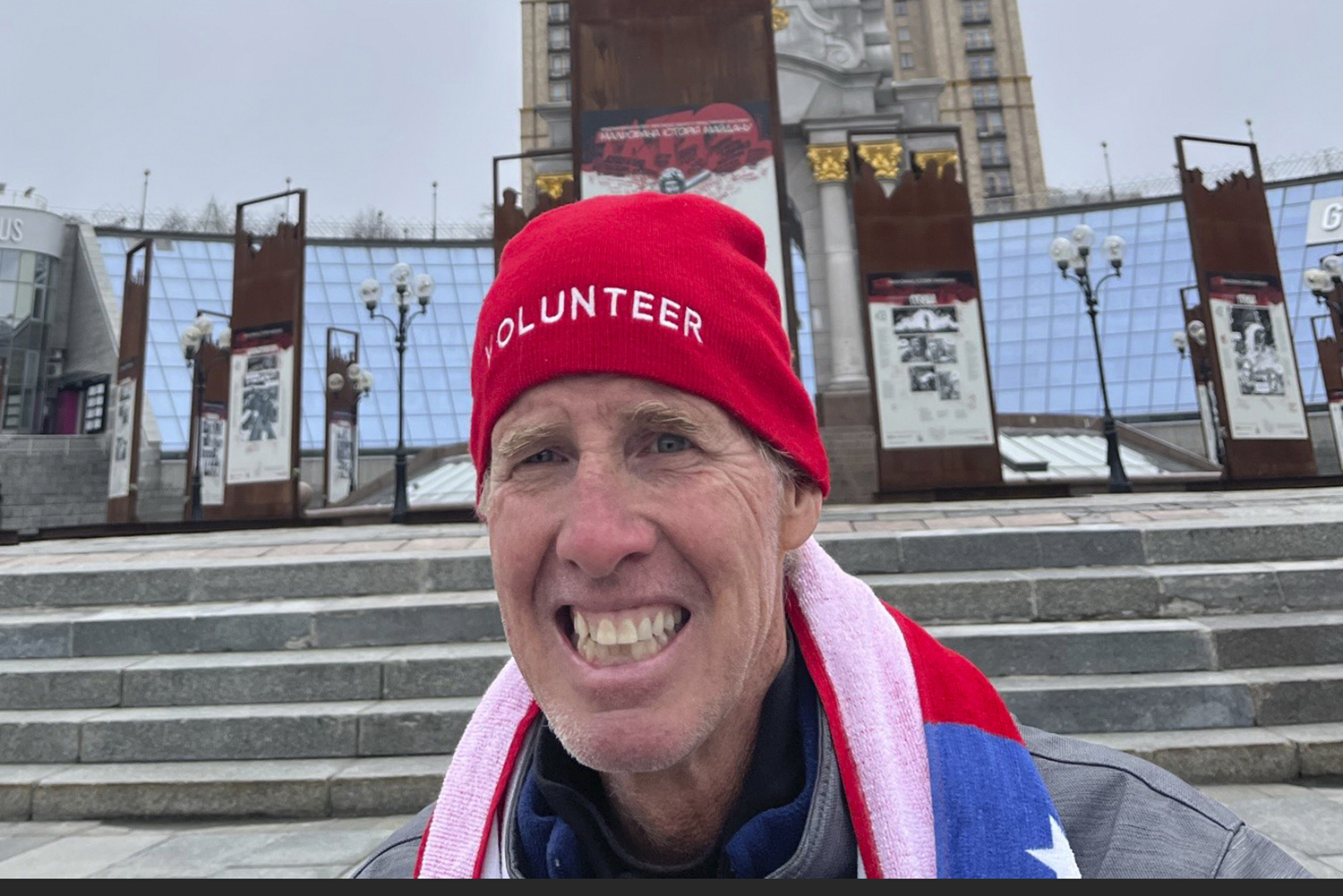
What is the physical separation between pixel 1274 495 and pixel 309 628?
886 cm

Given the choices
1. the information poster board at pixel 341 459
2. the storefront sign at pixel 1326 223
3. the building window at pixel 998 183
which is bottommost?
the information poster board at pixel 341 459

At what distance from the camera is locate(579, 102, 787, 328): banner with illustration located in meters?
8.55

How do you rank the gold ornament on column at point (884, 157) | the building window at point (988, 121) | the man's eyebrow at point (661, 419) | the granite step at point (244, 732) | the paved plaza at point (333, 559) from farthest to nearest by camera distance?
the building window at point (988, 121) → the gold ornament on column at point (884, 157) → the granite step at point (244, 732) → the paved plaza at point (333, 559) → the man's eyebrow at point (661, 419)

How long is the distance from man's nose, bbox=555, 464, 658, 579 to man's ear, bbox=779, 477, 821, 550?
27 centimetres

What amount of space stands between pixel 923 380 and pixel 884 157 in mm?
8740

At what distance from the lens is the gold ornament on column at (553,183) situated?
15.2m

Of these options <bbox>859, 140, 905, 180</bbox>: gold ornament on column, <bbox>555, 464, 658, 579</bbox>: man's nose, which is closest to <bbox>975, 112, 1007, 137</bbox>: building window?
<bbox>859, 140, 905, 180</bbox>: gold ornament on column

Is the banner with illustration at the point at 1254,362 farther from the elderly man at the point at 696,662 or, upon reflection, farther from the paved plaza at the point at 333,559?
the elderly man at the point at 696,662

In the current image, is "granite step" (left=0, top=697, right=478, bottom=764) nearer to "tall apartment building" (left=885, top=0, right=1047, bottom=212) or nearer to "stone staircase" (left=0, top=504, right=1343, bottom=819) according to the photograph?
"stone staircase" (left=0, top=504, right=1343, bottom=819)

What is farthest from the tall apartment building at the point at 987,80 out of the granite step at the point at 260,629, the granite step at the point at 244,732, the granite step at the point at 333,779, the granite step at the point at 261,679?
the granite step at the point at 244,732

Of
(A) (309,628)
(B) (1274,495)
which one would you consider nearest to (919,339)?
(B) (1274,495)

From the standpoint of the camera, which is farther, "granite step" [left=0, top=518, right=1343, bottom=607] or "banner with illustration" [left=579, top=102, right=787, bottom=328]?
"banner with illustration" [left=579, top=102, right=787, bottom=328]

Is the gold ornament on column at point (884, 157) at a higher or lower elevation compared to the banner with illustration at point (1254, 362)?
higher

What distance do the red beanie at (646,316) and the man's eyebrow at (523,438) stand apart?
0.20 feet
